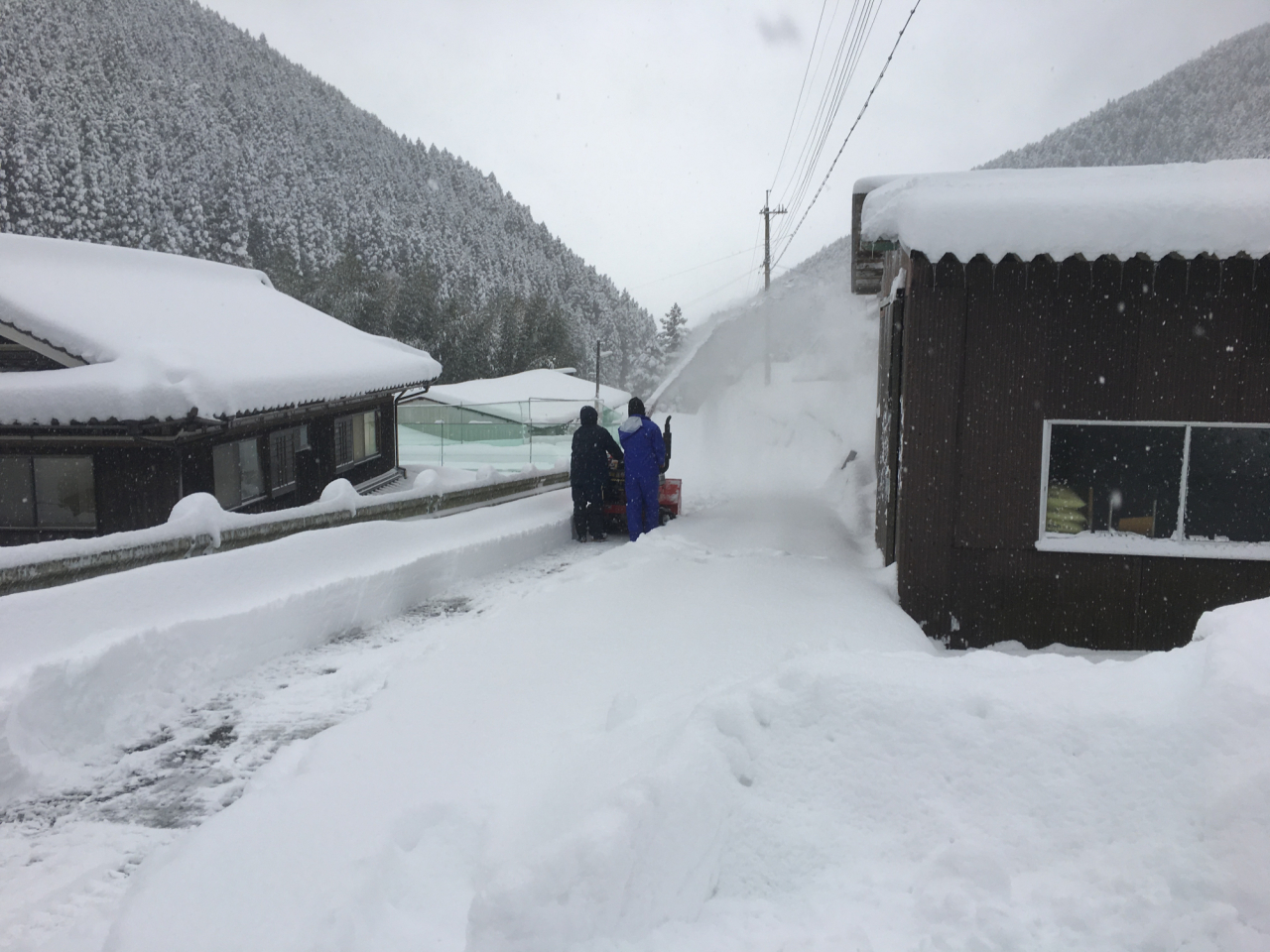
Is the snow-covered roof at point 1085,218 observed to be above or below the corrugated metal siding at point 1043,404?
above

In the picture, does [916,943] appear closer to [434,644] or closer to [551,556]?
[434,644]

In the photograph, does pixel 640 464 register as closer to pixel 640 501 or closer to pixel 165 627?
pixel 640 501

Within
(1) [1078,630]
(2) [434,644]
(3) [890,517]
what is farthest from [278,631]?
(1) [1078,630]

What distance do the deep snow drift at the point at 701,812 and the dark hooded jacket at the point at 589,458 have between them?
5972 millimetres

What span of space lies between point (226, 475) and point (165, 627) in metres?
7.48

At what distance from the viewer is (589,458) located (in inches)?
435

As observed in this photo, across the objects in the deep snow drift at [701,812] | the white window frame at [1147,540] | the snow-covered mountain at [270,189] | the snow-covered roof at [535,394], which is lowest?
the deep snow drift at [701,812]

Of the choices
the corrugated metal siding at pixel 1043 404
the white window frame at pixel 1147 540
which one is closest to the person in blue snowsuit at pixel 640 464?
the corrugated metal siding at pixel 1043 404

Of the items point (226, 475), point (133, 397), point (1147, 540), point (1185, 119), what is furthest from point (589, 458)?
point (1185, 119)

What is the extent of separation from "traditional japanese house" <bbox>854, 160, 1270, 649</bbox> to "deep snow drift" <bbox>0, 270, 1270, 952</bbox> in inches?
108

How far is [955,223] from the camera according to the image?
258 inches

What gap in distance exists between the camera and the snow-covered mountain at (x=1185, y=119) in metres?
101

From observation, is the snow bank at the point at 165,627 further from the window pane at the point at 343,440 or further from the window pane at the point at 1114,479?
the window pane at the point at 343,440

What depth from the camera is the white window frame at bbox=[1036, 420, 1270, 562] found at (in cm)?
692
